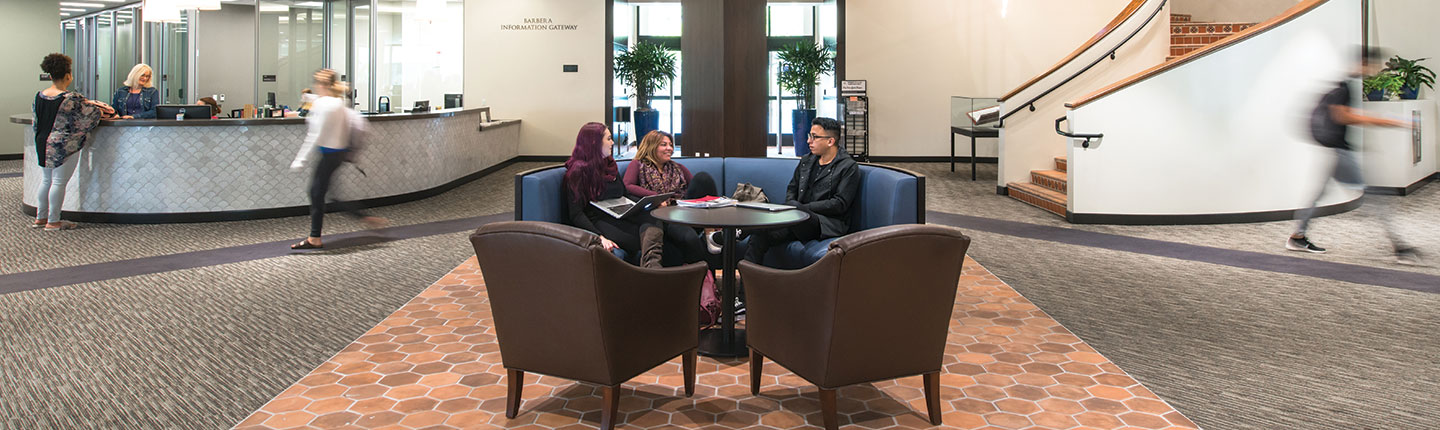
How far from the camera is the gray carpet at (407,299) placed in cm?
352

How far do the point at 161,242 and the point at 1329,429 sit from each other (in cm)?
755

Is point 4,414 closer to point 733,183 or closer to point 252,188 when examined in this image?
point 733,183

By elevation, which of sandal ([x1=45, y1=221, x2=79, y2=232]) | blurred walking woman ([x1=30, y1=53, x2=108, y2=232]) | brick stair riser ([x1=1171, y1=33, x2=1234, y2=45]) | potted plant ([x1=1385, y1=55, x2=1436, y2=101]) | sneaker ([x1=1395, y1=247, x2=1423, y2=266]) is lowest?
sneaker ([x1=1395, y1=247, x2=1423, y2=266])

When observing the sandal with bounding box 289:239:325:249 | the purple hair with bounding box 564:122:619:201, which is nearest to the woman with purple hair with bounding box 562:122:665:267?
the purple hair with bounding box 564:122:619:201

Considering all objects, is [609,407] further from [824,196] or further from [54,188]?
[54,188]

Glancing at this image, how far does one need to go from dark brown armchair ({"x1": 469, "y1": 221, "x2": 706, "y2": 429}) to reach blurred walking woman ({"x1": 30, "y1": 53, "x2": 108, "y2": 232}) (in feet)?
20.3

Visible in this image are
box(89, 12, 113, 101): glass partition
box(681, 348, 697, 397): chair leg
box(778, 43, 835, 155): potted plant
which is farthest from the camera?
box(89, 12, 113, 101): glass partition

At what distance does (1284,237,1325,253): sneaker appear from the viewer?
22.6 ft

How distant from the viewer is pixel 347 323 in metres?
4.79

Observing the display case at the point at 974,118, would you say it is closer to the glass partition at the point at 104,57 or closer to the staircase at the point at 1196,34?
the staircase at the point at 1196,34

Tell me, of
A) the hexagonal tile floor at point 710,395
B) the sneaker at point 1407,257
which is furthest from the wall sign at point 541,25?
the sneaker at point 1407,257

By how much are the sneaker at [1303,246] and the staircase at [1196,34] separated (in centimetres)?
473

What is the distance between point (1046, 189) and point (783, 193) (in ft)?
17.7

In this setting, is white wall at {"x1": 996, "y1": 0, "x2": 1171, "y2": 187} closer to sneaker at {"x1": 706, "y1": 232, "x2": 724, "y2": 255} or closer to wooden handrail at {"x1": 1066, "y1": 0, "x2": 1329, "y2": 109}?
wooden handrail at {"x1": 1066, "y1": 0, "x2": 1329, "y2": 109}
